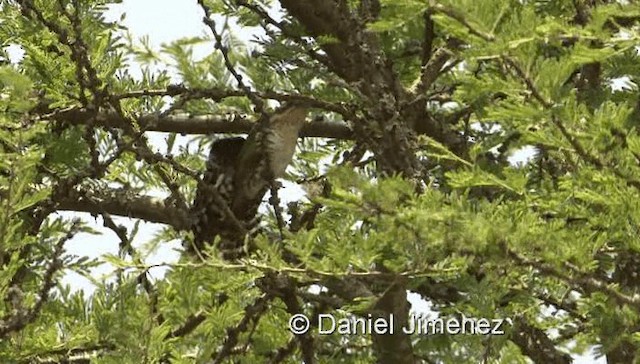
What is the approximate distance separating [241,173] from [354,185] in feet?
4.81

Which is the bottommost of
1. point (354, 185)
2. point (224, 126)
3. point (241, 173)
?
point (354, 185)

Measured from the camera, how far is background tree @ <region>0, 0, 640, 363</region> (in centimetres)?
231

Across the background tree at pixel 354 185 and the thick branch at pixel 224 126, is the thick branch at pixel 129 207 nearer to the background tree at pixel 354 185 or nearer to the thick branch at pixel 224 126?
the background tree at pixel 354 185

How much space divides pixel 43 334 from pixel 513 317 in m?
1.38

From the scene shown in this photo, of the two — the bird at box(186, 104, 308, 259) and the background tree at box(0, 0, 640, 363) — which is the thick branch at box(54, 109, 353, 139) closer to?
the background tree at box(0, 0, 640, 363)

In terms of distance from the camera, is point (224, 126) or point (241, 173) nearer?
point (241, 173)

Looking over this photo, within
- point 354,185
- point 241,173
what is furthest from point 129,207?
point 354,185

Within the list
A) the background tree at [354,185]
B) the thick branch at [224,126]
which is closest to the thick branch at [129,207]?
the background tree at [354,185]

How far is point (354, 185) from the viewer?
2363mm

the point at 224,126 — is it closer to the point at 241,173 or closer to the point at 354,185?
the point at 241,173

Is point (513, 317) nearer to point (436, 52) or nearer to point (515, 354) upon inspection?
point (515, 354)

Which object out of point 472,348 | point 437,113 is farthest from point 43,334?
point 437,113

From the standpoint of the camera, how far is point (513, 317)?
128 inches

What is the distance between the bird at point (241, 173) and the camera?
11.5ft
